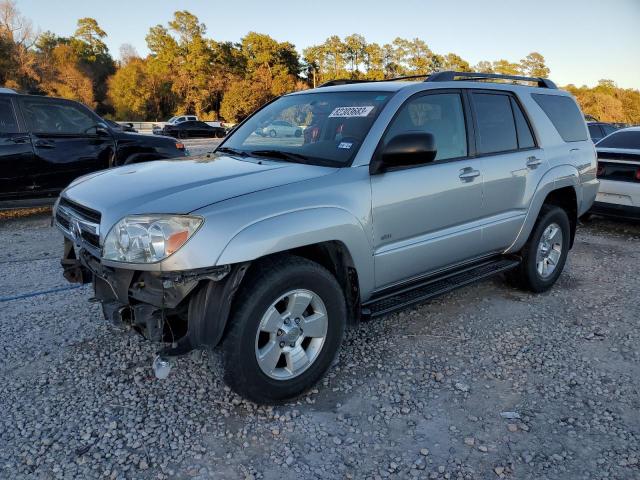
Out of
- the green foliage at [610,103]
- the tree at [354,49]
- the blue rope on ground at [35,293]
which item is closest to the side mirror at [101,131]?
the blue rope on ground at [35,293]

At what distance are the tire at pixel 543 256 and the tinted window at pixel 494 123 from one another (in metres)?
0.81

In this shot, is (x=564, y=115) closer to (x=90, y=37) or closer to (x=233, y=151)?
(x=233, y=151)

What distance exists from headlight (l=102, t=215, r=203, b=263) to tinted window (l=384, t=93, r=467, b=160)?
1.58 m

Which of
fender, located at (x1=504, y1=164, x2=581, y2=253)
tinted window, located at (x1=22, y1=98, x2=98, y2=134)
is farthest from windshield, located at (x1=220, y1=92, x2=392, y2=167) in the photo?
tinted window, located at (x1=22, y1=98, x2=98, y2=134)

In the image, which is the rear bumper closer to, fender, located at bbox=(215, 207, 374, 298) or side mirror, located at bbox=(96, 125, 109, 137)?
fender, located at bbox=(215, 207, 374, 298)

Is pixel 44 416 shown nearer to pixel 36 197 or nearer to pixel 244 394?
pixel 244 394

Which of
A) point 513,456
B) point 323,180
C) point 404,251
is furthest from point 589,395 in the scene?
point 323,180

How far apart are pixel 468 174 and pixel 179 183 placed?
6.99 ft

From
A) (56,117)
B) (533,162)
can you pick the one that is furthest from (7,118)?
(533,162)

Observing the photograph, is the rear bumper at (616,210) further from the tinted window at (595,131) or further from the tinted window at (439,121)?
the tinted window at (595,131)

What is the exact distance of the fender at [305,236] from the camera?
2.59m

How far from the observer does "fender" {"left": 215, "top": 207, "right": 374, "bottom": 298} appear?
2.59 metres

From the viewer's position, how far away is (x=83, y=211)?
3.03m

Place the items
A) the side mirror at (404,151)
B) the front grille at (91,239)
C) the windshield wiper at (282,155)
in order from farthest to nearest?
the windshield wiper at (282,155) < the side mirror at (404,151) < the front grille at (91,239)
